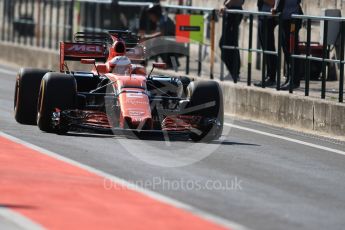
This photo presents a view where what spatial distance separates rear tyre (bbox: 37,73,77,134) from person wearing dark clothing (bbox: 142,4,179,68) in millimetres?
9845

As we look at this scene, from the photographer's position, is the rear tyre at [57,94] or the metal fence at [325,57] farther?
the metal fence at [325,57]

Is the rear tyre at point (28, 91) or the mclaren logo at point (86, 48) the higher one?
the mclaren logo at point (86, 48)

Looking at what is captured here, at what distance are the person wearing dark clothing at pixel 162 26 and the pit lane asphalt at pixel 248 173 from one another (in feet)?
26.1

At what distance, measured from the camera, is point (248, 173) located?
13.4 m

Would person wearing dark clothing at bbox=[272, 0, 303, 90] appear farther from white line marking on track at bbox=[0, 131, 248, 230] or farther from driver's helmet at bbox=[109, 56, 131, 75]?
white line marking on track at bbox=[0, 131, 248, 230]

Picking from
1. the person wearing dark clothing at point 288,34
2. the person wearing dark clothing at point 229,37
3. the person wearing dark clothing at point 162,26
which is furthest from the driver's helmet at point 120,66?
the person wearing dark clothing at point 162,26

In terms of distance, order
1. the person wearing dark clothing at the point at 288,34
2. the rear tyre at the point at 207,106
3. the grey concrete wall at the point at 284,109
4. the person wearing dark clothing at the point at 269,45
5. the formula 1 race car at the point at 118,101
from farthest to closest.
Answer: the person wearing dark clothing at the point at 269,45
the person wearing dark clothing at the point at 288,34
the grey concrete wall at the point at 284,109
the rear tyre at the point at 207,106
the formula 1 race car at the point at 118,101

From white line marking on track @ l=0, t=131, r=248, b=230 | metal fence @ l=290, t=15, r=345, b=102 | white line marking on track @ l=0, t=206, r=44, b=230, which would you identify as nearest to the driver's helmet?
white line marking on track @ l=0, t=131, r=248, b=230

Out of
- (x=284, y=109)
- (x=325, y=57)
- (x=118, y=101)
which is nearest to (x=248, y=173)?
(x=118, y=101)

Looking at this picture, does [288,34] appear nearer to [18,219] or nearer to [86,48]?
[86,48]

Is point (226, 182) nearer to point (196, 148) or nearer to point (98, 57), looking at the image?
point (196, 148)

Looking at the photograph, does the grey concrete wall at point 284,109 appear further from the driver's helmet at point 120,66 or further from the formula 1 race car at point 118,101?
the driver's helmet at point 120,66

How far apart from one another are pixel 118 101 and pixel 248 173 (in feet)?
9.98

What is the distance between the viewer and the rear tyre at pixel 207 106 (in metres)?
16.3
